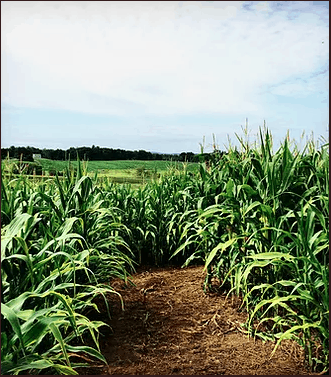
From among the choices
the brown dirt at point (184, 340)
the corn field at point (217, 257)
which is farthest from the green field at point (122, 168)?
the brown dirt at point (184, 340)

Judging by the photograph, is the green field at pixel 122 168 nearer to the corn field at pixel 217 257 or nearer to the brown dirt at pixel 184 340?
the corn field at pixel 217 257

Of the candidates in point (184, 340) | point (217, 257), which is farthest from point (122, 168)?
point (184, 340)

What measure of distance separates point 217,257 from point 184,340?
2.63 feet

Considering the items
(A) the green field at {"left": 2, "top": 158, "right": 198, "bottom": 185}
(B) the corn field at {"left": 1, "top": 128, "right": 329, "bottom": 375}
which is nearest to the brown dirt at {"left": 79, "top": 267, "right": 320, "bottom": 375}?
(B) the corn field at {"left": 1, "top": 128, "right": 329, "bottom": 375}

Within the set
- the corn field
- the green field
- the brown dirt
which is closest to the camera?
the corn field

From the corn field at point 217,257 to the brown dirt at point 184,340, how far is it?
0.30 feet

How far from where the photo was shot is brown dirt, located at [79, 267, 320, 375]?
2109mm

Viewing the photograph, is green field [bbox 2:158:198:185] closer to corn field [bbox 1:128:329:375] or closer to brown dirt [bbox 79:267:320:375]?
corn field [bbox 1:128:329:375]

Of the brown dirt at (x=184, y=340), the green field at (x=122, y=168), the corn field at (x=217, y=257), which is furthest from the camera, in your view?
the green field at (x=122, y=168)

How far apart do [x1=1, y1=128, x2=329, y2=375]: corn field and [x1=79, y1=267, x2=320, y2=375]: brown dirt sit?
92 mm

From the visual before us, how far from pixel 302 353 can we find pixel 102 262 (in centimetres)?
132

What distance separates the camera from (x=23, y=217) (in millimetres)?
1802

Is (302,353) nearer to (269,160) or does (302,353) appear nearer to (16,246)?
(269,160)

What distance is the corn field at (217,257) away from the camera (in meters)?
1.70
